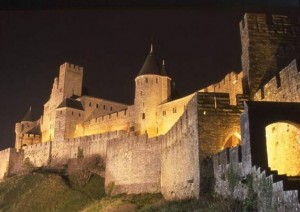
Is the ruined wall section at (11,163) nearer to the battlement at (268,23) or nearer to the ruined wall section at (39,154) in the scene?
the ruined wall section at (39,154)

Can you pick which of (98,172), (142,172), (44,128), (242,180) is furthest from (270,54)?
(44,128)

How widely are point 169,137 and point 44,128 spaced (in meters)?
38.0

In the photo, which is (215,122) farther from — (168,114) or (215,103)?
(168,114)

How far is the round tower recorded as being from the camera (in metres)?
45.1

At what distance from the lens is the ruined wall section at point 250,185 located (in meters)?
10.9

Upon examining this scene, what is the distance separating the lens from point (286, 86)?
53.8ft

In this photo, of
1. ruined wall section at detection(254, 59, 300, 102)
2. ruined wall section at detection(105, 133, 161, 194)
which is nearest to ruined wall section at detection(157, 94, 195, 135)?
ruined wall section at detection(105, 133, 161, 194)

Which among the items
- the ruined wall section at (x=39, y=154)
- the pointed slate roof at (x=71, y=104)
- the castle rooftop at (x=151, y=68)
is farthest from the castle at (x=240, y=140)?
the pointed slate roof at (x=71, y=104)

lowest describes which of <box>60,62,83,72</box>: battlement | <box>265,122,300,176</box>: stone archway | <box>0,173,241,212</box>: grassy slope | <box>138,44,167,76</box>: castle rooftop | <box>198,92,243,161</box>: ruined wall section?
<box>0,173,241,212</box>: grassy slope

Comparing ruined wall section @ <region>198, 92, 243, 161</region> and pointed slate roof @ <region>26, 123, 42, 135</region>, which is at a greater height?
pointed slate roof @ <region>26, 123, 42, 135</region>

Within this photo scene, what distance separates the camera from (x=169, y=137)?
2719cm

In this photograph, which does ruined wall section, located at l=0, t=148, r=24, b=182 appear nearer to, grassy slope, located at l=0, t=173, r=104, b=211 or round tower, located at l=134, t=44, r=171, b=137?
grassy slope, located at l=0, t=173, r=104, b=211

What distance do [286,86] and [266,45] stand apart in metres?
4.79

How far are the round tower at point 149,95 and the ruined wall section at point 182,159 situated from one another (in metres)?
15.9
